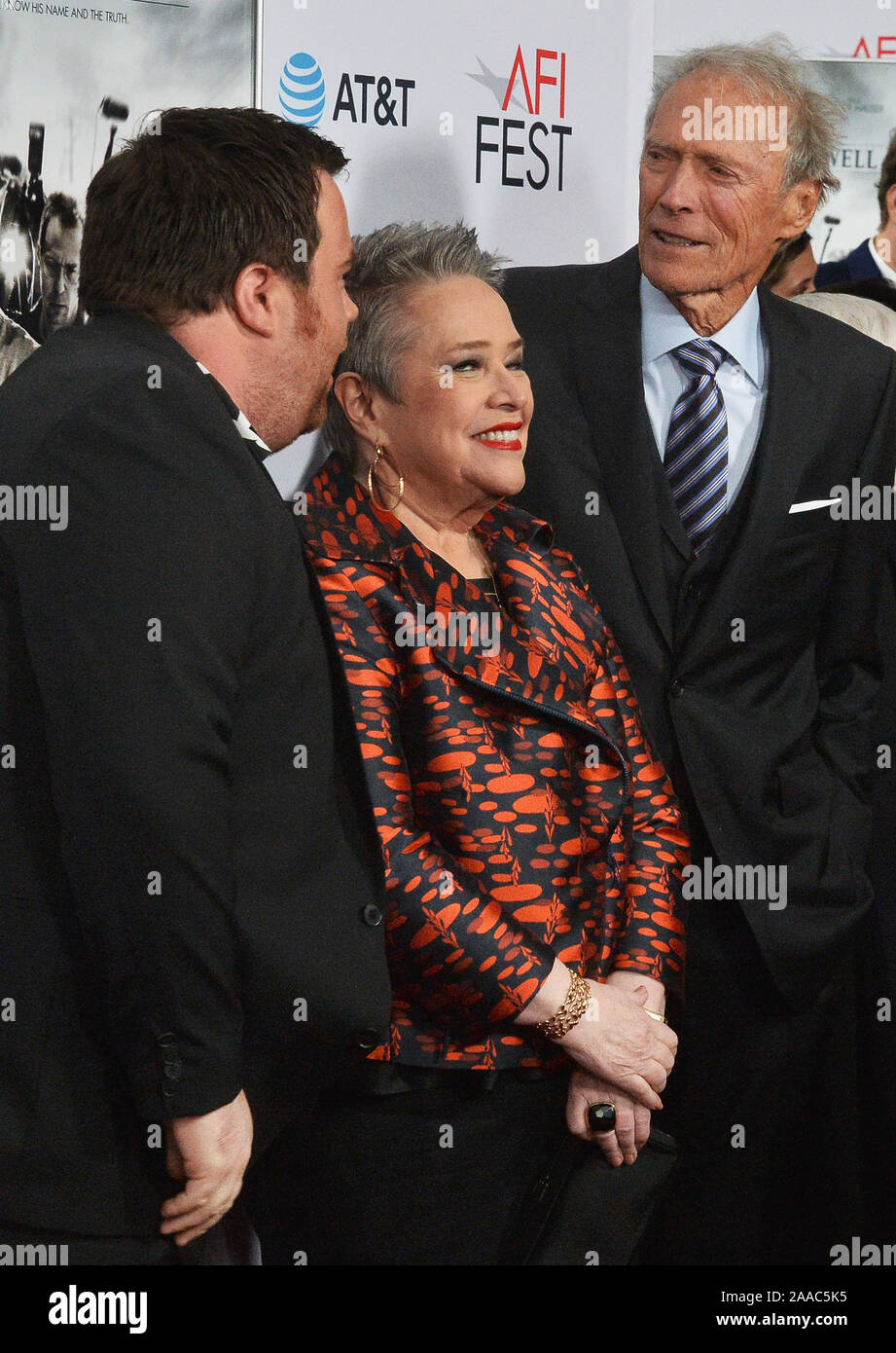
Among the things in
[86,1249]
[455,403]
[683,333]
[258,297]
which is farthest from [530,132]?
[86,1249]

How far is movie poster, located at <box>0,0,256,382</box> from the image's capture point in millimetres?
1912

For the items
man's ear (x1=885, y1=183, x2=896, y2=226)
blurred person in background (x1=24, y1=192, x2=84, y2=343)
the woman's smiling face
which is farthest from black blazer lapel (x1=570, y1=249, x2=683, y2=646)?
man's ear (x1=885, y1=183, x2=896, y2=226)

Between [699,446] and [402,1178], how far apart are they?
113cm

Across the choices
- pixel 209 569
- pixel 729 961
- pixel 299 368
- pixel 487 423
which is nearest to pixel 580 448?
pixel 487 423

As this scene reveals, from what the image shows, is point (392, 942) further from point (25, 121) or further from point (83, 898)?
point (25, 121)

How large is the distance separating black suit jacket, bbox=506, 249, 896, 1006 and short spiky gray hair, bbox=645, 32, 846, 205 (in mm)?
215

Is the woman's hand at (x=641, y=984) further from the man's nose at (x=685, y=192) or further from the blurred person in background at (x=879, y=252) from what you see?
the blurred person in background at (x=879, y=252)

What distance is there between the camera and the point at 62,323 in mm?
1963

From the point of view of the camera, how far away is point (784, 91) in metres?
2.20

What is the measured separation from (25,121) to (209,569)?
34.2 inches

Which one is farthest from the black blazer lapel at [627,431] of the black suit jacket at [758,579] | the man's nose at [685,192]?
the man's nose at [685,192]

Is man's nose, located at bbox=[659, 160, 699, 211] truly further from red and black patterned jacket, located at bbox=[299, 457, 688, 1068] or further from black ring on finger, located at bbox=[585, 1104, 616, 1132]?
black ring on finger, located at bbox=[585, 1104, 616, 1132]

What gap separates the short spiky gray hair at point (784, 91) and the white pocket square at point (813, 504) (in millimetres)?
473

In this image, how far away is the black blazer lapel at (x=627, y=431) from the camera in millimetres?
2170
